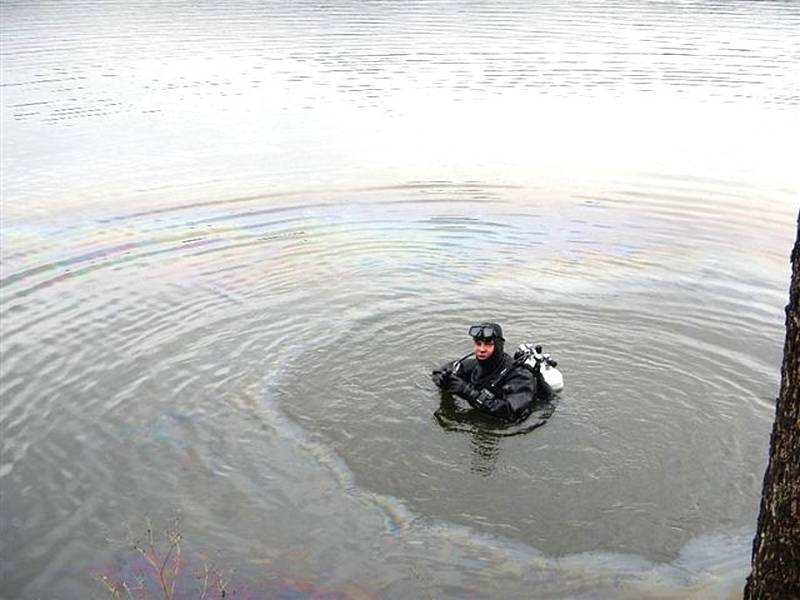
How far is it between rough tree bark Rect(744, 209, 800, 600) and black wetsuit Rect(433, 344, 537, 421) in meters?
5.00

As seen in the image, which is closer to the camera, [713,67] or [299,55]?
[713,67]

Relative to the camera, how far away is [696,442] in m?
9.11

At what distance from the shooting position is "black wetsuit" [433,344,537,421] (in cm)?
942

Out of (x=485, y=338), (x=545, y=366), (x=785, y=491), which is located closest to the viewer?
(x=785, y=491)

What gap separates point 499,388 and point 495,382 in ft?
0.25

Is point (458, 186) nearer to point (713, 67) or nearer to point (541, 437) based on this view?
point (541, 437)

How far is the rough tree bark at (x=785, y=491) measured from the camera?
4.06m

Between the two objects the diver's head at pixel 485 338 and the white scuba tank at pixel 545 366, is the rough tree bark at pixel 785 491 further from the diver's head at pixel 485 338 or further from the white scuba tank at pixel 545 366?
the white scuba tank at pixel 545 366

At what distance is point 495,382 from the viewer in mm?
9547

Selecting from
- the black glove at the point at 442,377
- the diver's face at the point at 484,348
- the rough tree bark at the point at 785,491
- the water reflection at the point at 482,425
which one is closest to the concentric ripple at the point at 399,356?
the water reflection at the point at 482,425

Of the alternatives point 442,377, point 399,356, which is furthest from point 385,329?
point 442,377

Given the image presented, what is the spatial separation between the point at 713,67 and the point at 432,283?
825 inches

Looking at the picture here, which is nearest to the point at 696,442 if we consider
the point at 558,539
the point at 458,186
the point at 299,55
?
the point at 558,539

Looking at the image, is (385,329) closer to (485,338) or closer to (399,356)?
(399,356)
